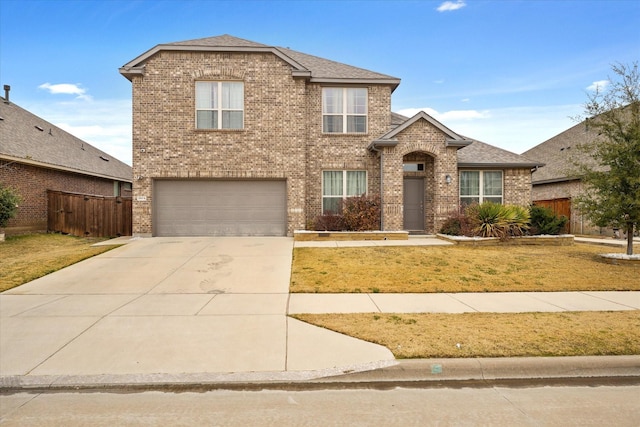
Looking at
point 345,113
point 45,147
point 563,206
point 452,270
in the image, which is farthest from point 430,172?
point 45,147

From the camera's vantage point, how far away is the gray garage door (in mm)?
15383

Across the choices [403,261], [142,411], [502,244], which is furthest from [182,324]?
[502,244]

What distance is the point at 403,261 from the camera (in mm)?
10602

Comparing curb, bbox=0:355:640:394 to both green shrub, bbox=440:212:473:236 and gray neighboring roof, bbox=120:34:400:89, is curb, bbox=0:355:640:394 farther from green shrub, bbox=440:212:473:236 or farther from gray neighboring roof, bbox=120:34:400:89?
gray neighboring roof, bbox=120:34:400:89

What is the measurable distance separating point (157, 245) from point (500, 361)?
1161 cm

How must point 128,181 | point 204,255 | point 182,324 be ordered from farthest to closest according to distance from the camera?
point 128,181, point 204,255, point 182,324

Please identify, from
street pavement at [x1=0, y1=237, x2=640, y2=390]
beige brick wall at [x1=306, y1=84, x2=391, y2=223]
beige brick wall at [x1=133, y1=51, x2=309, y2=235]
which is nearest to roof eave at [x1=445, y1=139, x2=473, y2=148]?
beige brick wall at [x1=306, y1=84, x2=391, y2=223]

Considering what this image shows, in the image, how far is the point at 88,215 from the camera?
17078 millimetres

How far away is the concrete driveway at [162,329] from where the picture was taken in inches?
177

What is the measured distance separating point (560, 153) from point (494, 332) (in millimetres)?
23148

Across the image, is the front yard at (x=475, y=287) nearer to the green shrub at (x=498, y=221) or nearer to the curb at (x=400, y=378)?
the curb at (x=400, y=378)

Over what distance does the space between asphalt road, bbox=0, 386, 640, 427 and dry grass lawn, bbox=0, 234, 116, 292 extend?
6.30m

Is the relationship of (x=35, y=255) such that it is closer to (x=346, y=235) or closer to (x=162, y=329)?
(x=162, y=329)

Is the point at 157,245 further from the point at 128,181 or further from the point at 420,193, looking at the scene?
the point at 128,181
